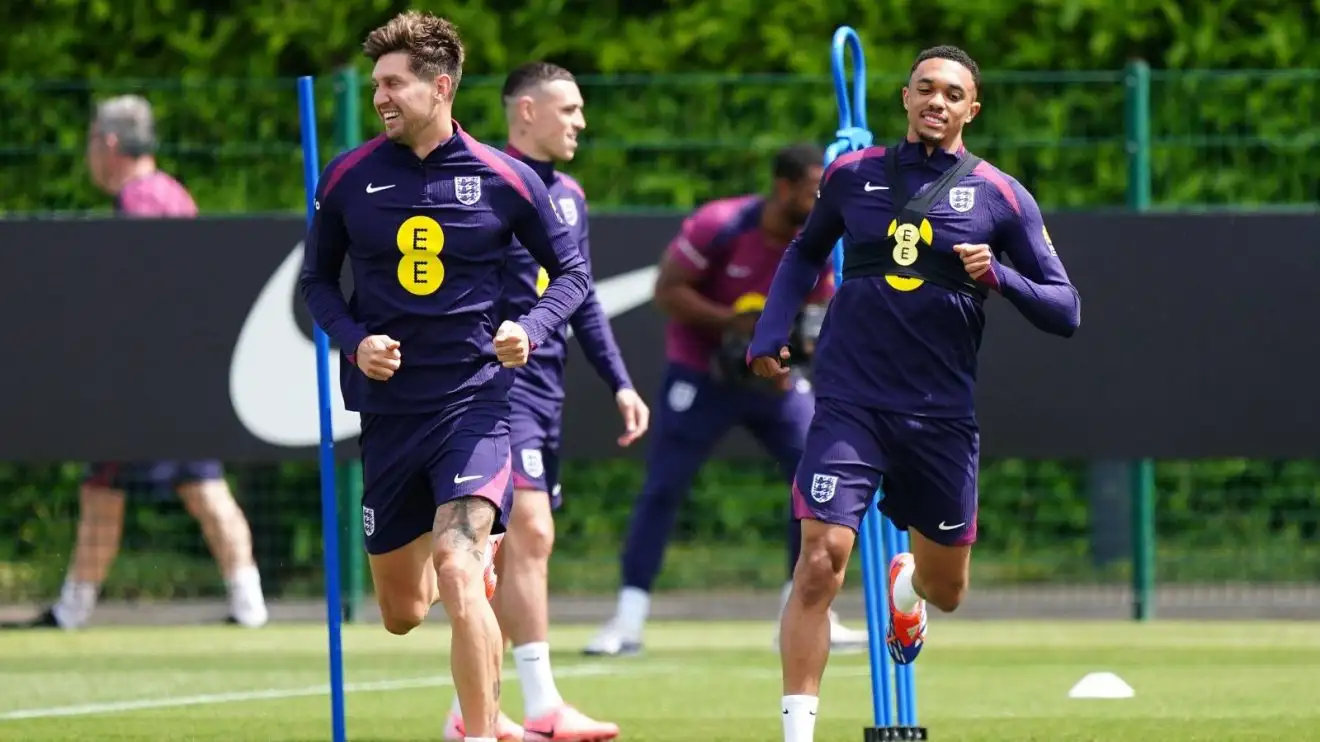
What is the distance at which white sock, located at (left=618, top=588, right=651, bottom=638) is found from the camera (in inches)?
429

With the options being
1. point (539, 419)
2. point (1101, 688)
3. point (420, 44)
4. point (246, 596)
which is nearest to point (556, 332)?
point (539, 419)

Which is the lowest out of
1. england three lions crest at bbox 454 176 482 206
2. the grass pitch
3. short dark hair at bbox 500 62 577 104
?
the grass pitch

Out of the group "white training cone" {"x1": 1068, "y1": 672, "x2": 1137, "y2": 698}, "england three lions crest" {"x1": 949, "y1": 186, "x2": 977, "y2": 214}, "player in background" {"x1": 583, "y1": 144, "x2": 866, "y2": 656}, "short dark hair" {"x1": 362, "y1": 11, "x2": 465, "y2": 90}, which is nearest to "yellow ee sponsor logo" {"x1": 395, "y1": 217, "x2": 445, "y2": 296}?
"short dark hair" {"x1": 362, "y1": 11, "x2": 465, "y2": 90}

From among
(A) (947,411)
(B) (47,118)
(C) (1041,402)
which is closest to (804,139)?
(C) (1041,402)

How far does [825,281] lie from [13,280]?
4.20 metres

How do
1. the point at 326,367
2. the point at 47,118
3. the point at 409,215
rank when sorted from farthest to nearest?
1. the point at 47,118
2. the point at 326,367
3. the point at 409,215

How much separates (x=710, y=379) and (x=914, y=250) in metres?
4.10

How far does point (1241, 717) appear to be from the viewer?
8.49 m

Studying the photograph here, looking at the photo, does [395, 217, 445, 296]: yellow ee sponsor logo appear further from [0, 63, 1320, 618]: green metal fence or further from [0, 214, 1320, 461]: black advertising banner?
[0, 63, 1320, 618]: green metal fence

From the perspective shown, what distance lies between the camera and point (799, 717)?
664 centimetres

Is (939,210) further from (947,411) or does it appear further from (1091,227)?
(1091,227)

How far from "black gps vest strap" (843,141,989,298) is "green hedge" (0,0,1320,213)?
5138 millimetres

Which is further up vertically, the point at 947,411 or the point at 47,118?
the point at 47,118

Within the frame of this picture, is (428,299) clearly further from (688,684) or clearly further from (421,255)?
(688,684)
